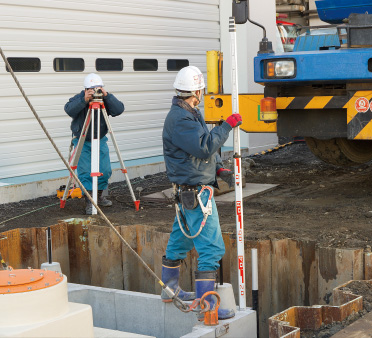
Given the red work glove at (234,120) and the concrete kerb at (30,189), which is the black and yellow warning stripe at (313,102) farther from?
the concrete kerb at (30,189)

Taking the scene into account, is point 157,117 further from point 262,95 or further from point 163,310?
point 163,310

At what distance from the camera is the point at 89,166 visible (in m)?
8.60

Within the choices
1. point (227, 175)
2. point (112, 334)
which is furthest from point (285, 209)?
point (112, 334)

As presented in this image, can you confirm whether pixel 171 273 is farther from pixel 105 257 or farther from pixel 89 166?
pixel 89 166

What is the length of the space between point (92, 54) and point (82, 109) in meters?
2.70

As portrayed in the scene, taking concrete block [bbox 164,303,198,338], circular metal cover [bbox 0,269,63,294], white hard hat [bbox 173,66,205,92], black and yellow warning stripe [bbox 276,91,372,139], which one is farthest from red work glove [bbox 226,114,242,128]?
black and yellow warning stripe [bbox 276,91,372,139]

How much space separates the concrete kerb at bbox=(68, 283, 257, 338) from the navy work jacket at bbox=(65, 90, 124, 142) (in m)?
2.68

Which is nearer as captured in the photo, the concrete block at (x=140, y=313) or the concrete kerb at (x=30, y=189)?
the concrete block at (x=140, y=313)

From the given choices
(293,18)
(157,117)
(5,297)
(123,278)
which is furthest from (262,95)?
(293,18)

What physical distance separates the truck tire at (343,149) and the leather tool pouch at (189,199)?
4011 millimetres

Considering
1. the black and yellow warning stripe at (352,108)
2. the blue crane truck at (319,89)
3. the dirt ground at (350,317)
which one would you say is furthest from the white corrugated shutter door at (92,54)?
the dirt ground at (350,317)

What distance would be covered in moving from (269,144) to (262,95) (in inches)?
216

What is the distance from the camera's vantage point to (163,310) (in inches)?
227

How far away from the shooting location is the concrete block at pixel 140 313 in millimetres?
5827
